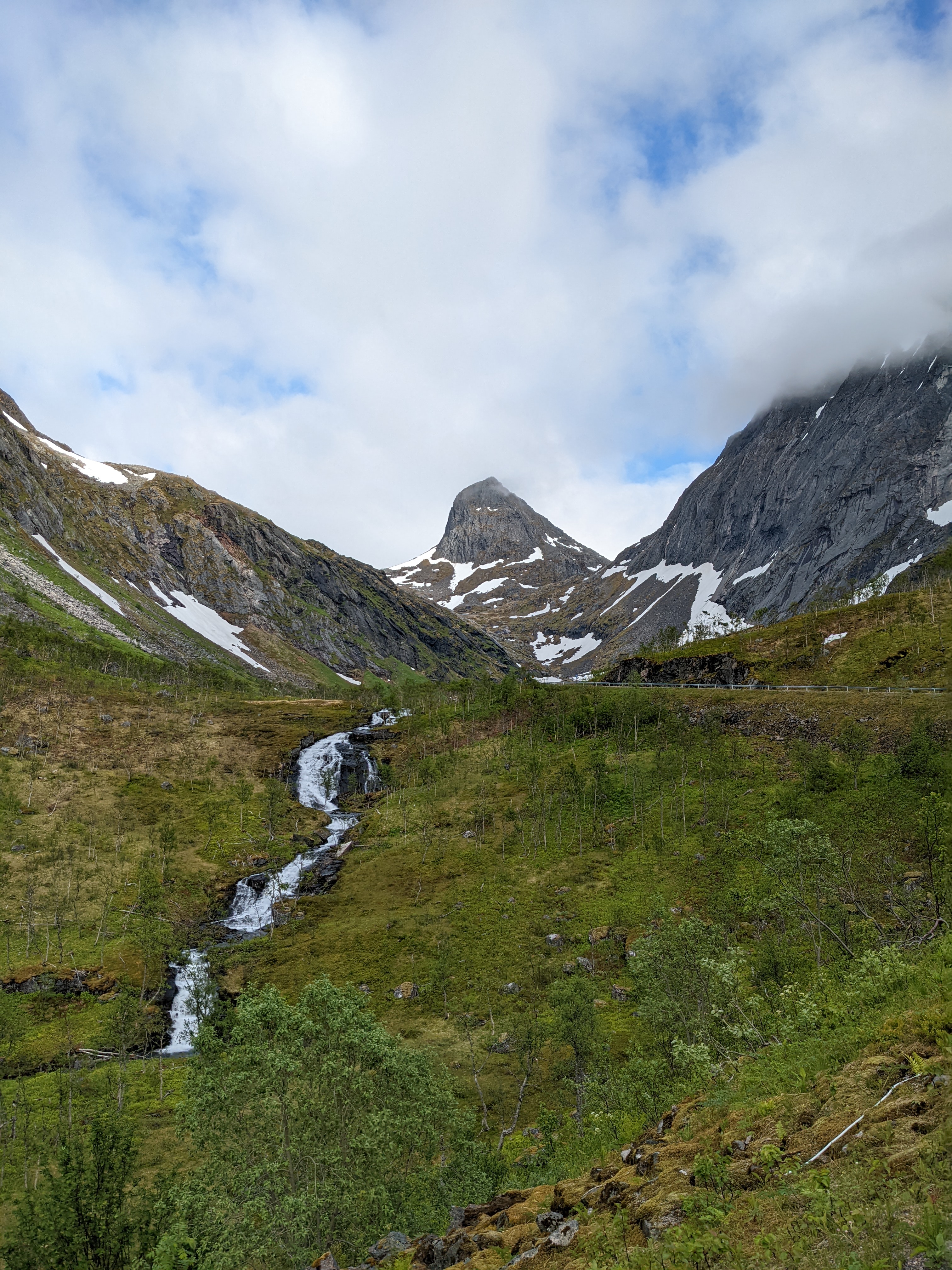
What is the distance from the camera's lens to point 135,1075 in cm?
4300

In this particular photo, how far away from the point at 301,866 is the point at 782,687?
78.8 m

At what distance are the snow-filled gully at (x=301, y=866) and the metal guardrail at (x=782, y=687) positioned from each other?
55.5 m

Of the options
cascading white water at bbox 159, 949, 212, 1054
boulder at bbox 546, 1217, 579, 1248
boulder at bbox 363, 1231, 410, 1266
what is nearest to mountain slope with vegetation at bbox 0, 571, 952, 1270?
boulder at bbox 546, 1217, 579, 1248

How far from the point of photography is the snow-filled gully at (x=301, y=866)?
168 ft

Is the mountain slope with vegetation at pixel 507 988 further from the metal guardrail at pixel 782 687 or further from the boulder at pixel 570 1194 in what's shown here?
the metal guardrail at pixel 782 687

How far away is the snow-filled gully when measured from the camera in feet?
168

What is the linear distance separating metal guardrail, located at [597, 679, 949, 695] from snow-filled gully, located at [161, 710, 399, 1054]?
55501 millimetres

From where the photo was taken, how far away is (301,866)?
3147 inches

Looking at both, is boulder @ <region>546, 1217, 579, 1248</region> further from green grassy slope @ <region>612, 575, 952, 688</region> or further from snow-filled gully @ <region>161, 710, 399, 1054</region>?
green grassy slope @ <region>612, 575, 952, 688</region>

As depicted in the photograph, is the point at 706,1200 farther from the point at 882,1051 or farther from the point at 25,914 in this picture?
the point at 25,914

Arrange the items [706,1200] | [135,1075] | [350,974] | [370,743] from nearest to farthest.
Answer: [706,1200], [135,1075], [350,974], [370,743]

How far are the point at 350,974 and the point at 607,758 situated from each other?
175 ft

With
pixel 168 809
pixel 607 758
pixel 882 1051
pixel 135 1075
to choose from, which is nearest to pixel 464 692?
pixel 607 758

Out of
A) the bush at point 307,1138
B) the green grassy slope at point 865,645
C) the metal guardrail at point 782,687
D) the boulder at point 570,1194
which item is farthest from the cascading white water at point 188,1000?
the green grassy slope at point 865,645
